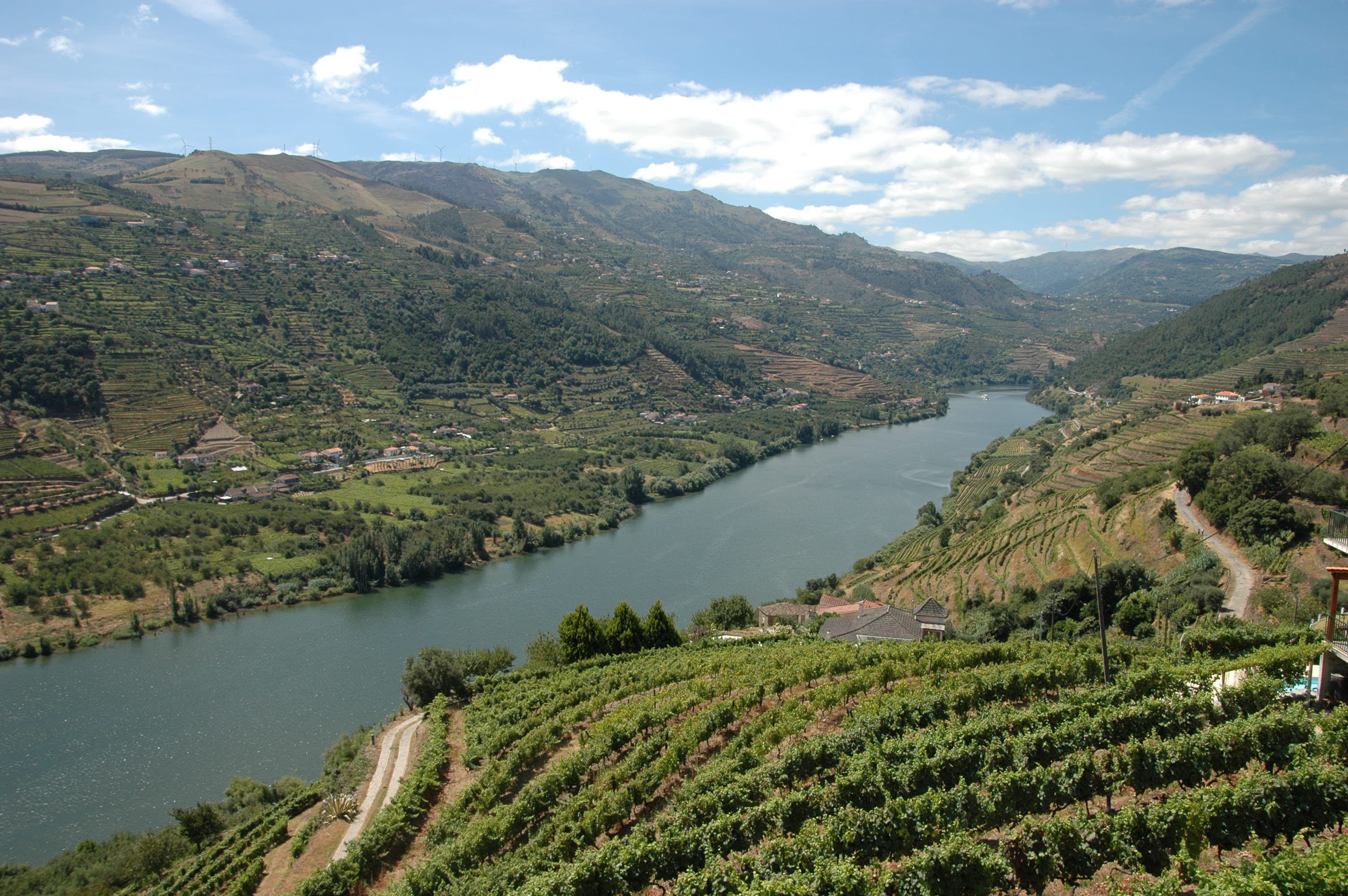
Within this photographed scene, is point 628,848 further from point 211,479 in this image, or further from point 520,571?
point 211,479

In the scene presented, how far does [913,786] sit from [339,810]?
11.5 metres

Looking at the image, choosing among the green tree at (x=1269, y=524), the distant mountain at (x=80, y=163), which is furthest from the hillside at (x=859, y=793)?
the distant mountain at (x=80, y=163)

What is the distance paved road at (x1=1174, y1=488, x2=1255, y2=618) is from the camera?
19.1m

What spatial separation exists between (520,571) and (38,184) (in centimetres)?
8145

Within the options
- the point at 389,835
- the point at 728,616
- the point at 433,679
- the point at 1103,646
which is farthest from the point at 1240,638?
the point at 433,679

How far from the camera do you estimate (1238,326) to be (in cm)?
7744

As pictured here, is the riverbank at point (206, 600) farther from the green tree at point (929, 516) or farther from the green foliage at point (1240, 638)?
the green foliage at point (1240, 638)

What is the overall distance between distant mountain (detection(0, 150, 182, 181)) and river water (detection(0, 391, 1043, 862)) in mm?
154731

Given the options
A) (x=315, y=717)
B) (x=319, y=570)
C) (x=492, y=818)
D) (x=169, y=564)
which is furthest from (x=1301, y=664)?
(x=169, y=564)

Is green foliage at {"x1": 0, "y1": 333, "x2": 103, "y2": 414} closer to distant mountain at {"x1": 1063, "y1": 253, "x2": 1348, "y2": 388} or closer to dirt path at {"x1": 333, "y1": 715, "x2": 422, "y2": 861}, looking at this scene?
dirt path at {"x1": 333, "y1": 715, "x2": 422, "y2": 861}

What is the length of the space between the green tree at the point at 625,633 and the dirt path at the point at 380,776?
21.7ft

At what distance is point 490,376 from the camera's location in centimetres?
8125

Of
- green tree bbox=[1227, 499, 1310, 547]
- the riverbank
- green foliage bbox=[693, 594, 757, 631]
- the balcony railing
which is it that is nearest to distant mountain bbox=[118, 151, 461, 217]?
the riverbank

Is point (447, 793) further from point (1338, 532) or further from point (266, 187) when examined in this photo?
point (266, 187)
